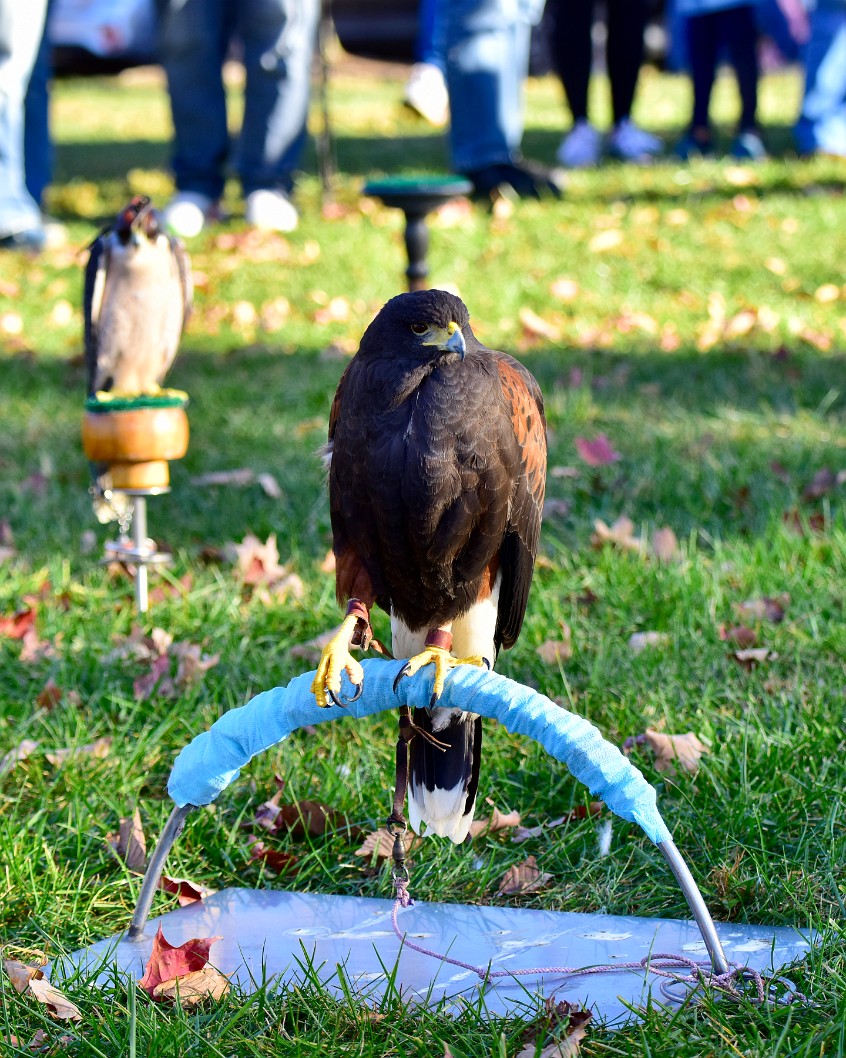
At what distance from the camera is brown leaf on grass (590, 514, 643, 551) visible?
12.7 feet

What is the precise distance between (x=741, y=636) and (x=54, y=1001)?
6.36ft

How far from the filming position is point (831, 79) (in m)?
8.33

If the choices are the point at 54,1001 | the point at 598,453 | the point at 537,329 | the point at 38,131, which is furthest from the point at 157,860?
the point at 38,131

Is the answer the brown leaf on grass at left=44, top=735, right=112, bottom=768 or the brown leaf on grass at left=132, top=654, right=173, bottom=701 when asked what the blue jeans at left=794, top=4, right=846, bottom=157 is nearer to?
the brown leaf on grass at left=132, top=654, right=173, bottom=701

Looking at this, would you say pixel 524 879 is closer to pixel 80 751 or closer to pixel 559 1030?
pixel 559 1030

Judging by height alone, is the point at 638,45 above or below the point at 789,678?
above

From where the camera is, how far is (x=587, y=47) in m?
8.77

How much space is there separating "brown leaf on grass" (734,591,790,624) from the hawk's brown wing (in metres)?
1.08

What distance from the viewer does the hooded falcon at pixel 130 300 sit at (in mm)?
3555

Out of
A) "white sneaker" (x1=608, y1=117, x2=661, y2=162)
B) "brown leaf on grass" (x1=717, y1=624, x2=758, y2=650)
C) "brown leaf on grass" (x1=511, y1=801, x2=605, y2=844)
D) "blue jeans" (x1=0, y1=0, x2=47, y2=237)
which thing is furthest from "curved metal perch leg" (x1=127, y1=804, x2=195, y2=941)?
"white sneaker" (x1=608, y1=117, x2=661, y2=162)

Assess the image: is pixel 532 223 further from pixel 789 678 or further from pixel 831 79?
pixel 789 678

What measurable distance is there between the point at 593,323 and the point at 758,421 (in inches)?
62.5

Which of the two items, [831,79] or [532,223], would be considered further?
[831,79]

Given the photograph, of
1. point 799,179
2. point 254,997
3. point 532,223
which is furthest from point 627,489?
point 799,179
